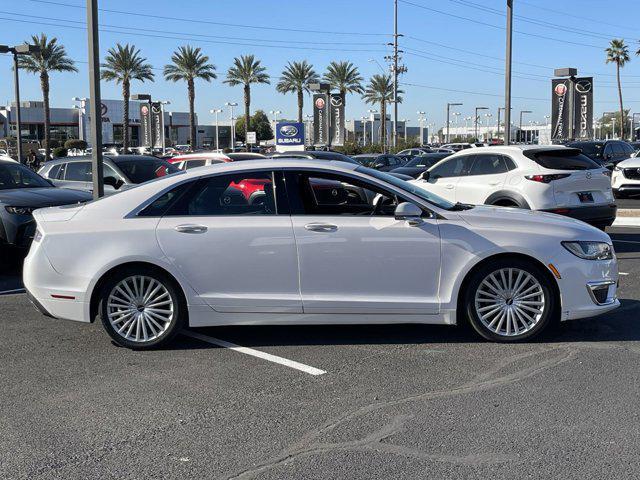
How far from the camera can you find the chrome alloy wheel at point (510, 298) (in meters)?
6.20

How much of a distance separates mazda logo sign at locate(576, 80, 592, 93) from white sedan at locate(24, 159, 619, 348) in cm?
2879

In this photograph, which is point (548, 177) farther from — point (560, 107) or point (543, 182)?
point (560, 107)

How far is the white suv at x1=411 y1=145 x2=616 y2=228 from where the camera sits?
1109 cm

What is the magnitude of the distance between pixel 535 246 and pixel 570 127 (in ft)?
96.0

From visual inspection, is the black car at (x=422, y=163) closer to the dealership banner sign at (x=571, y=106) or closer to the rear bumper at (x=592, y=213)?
the dealership banner sign at (x=571, y=106)

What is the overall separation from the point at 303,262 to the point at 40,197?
6.17 meters

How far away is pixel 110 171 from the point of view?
14.1 metres

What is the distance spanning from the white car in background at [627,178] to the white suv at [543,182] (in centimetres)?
1080

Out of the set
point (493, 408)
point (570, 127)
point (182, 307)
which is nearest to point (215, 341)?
point (182, 307)

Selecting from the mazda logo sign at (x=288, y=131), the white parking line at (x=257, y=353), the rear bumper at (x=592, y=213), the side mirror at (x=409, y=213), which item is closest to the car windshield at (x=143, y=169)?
the rear bumper at (x=592, y=213)

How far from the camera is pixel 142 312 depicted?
625cm

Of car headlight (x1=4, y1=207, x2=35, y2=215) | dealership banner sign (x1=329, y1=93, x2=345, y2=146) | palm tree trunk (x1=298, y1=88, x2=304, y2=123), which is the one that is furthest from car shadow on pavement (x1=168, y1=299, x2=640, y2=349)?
palm tree trunk (x1=298, y1=88, x2=304, y2=123)

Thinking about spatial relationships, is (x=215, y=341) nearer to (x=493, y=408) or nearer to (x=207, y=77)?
(x=493, y=408)

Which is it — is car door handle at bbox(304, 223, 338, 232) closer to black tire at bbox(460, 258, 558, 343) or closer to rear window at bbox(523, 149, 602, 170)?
black tire at bbox(460, 258, 558, 343)
